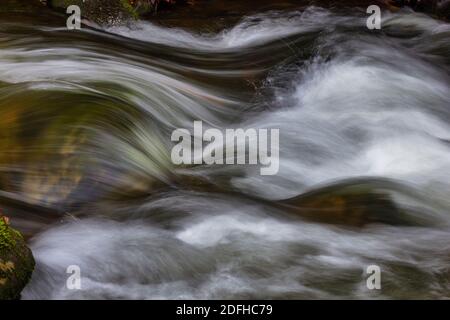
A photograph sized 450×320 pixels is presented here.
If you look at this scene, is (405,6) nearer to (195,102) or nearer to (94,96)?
(195,102)

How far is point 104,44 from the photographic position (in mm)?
10383

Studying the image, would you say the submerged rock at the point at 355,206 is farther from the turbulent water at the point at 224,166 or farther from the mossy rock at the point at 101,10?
the mossy rock at the point at 101,10

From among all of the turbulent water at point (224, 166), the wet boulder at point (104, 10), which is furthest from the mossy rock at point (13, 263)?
the wet boulder at point (104, 10)

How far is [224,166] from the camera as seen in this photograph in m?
8.07

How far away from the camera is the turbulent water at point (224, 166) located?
6.18 m

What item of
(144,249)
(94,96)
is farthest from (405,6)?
(144,249)

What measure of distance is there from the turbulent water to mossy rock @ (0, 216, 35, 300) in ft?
0.42

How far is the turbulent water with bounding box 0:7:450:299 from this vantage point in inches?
243

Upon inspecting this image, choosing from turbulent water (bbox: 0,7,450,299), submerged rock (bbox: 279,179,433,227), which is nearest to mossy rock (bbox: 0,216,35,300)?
turbulent water (bbox: 0,7,450,299)

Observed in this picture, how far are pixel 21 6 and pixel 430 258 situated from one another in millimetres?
7383

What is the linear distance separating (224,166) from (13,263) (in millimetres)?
3018

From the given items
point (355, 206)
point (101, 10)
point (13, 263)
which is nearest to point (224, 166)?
point (355, 206)

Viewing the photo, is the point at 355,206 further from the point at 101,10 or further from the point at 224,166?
the point at 101,10
